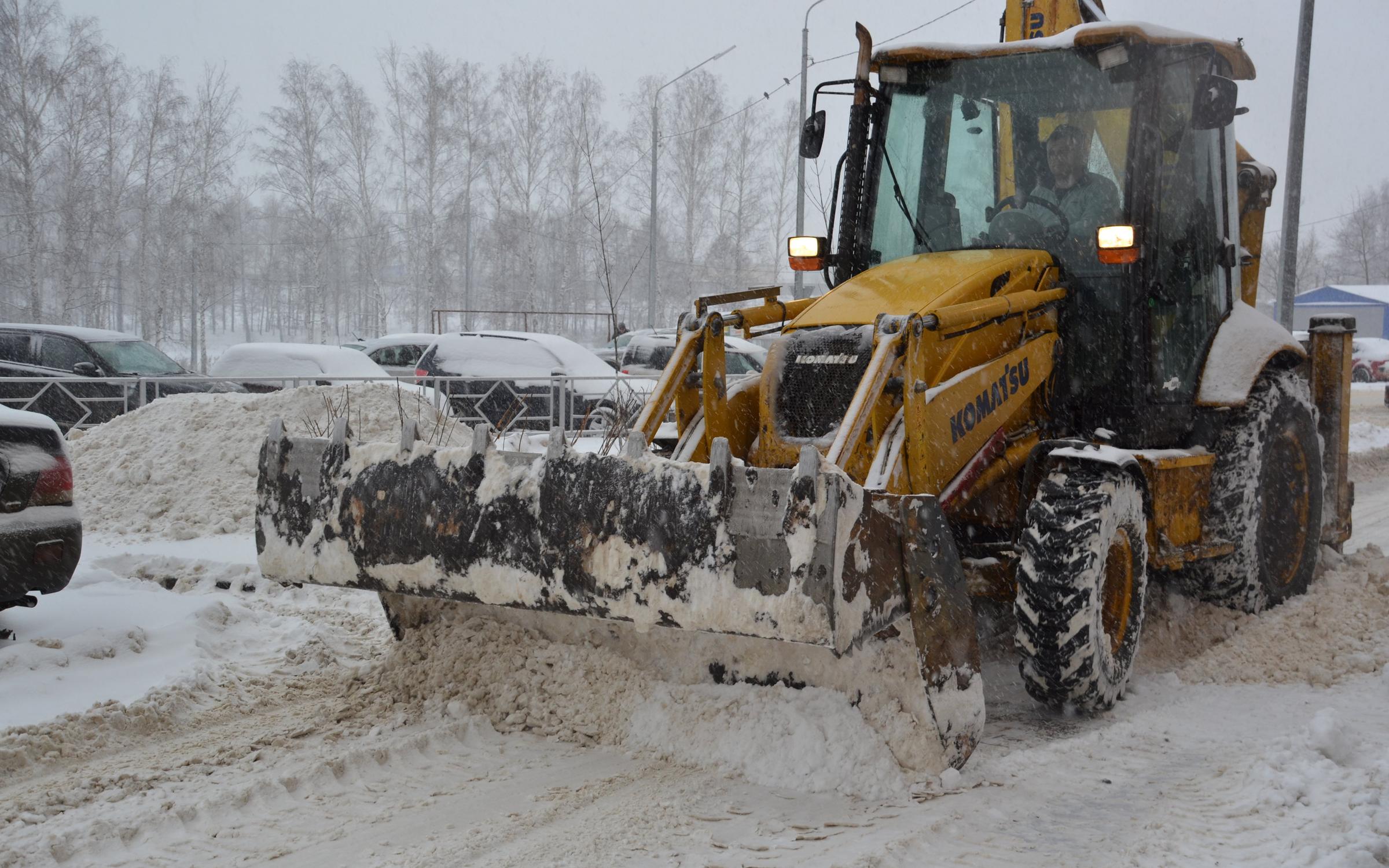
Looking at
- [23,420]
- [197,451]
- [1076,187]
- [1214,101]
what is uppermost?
[1214,101]

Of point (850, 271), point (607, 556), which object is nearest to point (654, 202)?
point (850, 271)

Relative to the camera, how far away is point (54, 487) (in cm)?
510

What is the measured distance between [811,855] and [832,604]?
72cm

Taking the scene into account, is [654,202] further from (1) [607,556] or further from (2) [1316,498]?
(1) [607,556]

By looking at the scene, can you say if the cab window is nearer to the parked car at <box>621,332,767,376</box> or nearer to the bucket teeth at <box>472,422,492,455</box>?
the bucket teeth at <box>472,422,492,455</box>

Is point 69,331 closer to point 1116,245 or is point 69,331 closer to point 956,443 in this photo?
point 956,443

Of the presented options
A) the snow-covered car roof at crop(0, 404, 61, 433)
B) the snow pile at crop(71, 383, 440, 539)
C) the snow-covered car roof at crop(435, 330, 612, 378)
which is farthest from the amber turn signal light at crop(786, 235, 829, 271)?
the snow-covered car roof at crop(435, 330, 612, 378)

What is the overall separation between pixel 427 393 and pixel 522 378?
1.14 m

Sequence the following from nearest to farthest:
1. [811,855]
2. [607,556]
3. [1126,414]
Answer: [811,855] < [607,556] < [1126,414]

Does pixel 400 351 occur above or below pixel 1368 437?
above

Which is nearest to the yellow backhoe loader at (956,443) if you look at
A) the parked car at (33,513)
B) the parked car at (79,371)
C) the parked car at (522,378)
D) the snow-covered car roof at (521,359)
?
the parked car at (33,513)

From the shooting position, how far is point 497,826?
3.37 m

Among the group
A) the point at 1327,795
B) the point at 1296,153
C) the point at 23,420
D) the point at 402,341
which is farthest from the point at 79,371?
the point at 1296,153

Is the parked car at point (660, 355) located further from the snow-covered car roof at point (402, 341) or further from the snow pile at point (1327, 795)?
the snow pile at point (1327, 795)
